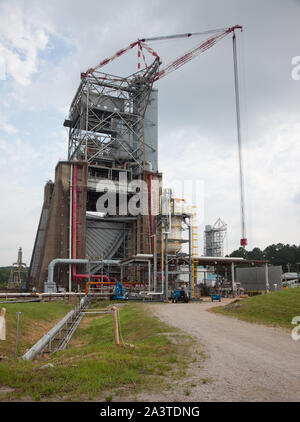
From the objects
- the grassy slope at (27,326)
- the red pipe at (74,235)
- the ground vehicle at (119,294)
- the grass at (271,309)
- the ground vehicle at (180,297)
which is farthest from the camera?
the red pipe at (74,235)

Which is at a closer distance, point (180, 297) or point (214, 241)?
point (180, 297)

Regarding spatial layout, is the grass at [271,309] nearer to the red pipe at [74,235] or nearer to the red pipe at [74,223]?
the red pipe at [74,235]

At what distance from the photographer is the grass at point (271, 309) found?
1995cm

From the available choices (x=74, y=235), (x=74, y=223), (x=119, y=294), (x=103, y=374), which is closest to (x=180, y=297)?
(x=119, y=294)

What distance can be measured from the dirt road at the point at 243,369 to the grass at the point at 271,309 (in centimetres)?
280

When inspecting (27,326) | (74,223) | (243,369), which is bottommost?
(27,326)

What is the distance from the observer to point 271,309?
21.8m

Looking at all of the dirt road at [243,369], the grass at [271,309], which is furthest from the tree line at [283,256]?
the dirt road at [243,369]

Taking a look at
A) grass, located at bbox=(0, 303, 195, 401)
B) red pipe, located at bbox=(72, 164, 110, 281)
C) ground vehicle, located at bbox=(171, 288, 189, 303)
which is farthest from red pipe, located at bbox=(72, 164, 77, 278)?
grass, located at bbox=(0, 303, 195, 401)

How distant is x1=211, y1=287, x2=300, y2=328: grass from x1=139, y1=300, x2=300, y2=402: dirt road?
280cm

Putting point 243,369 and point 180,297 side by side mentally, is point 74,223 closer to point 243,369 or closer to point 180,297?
point 180,297

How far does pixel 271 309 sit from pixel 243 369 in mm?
12911

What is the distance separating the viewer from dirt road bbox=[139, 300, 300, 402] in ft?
25.3

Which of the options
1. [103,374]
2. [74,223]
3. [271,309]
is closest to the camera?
[103,374]
